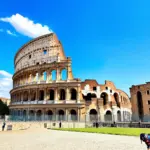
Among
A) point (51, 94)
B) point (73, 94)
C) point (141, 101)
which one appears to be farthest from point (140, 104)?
point (51, 94)

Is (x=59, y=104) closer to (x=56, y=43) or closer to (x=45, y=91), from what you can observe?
(x=45, y=91)

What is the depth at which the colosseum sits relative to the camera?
31359mm

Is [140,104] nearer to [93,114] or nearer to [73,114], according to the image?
[93,114]

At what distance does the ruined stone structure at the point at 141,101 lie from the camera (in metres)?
37.9

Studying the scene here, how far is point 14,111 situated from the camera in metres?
37.3

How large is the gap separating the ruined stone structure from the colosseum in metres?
1.70

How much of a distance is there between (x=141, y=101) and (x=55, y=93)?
755 inches

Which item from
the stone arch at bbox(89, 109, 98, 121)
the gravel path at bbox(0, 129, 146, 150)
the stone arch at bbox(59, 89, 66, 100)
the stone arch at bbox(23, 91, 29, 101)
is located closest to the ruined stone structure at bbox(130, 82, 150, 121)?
the stone arch at bbox(89, 109, 98, 121)

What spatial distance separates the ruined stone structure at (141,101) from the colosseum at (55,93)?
1702mm

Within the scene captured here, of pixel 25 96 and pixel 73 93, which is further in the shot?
pixel 25 96

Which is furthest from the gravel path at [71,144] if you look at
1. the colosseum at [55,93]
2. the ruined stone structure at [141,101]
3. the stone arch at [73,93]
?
the ruined stone structure at [141,101]

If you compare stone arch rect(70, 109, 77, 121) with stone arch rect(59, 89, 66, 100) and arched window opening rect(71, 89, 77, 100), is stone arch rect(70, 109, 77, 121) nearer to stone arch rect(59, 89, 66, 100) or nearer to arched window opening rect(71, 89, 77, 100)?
arched window opening rect(71, 89, 77, 100)

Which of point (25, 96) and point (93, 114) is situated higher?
point (25, 96)

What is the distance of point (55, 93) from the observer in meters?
32.8
